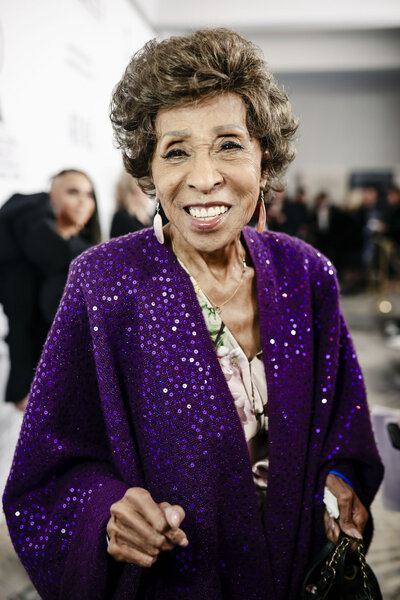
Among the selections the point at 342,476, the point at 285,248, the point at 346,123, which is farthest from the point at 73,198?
the point at 346,123

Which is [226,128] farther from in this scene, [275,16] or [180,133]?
[275,16]

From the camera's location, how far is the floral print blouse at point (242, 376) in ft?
3.43

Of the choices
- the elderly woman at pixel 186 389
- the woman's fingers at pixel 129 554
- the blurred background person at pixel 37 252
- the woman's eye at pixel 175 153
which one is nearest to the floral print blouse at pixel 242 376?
the elderly woman at pixel 186 389

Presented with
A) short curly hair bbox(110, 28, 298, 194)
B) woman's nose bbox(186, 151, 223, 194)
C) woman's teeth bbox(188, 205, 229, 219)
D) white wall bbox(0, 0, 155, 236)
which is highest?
white wall bbox(0, 0, 155, 236)

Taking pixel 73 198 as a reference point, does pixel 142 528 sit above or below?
below

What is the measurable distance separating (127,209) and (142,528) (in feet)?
8.84

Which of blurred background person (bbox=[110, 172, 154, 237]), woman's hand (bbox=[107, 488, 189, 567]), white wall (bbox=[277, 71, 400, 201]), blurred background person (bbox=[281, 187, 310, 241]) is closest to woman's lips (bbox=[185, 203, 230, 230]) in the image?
woman's hand (bbox=[107, 488, 189, 567])

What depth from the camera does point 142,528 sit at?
0.81 m

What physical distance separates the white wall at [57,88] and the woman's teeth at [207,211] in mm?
2969

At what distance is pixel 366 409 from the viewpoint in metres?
1.18

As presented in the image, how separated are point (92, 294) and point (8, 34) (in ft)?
11.0

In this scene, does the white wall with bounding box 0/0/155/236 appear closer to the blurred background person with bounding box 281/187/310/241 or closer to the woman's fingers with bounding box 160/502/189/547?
the woman's fingers with bounding box 160/502/189/547

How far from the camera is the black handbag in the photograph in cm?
99

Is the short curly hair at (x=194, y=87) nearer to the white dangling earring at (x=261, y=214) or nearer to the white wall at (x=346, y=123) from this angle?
the white dangling earring at (x=261, y=214)
